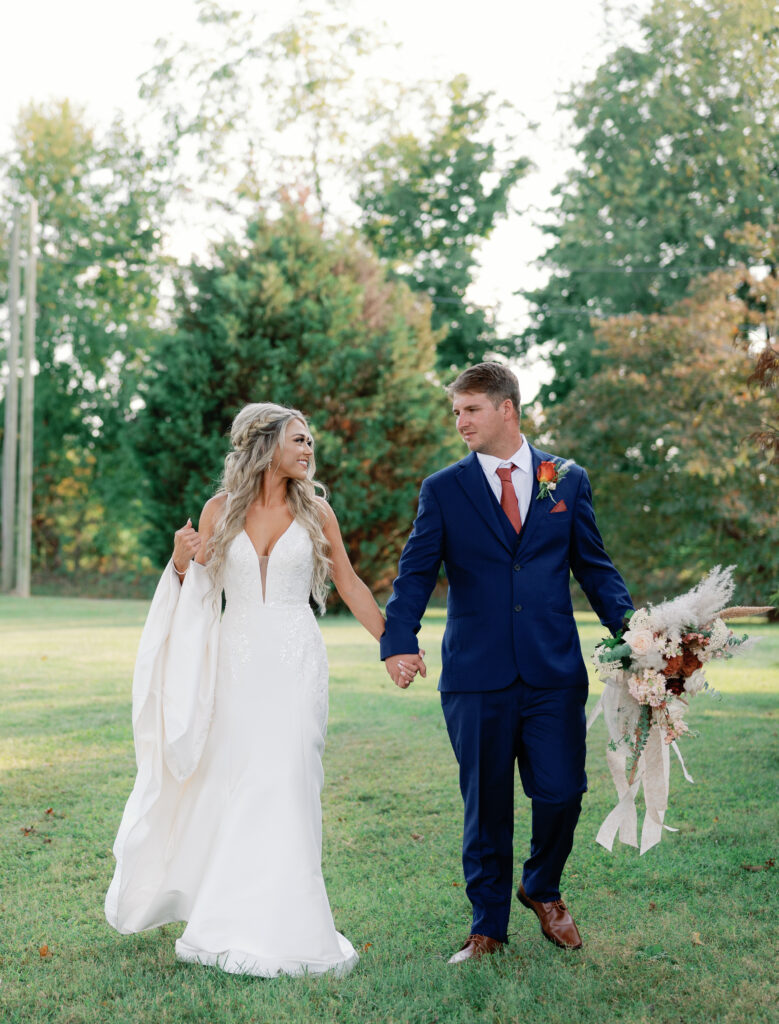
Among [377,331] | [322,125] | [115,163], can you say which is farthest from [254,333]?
[115,163]

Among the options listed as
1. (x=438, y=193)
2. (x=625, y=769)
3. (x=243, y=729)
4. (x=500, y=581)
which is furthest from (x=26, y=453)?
(x=625, y=769)

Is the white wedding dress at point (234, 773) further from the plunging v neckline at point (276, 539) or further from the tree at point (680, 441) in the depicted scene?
the tree at point (680, 441)

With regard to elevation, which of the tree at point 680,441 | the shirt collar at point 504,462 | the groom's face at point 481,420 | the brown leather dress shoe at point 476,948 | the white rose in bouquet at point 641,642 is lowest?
the brown leather dress shoe at point 476,948

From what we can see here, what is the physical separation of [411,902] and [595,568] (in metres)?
1.81

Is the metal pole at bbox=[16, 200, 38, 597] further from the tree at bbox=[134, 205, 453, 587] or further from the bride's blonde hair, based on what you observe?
the bride's blonde hair

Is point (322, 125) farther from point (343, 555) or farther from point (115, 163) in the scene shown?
point (343, 555)

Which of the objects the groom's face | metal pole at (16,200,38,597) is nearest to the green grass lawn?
the groom's face

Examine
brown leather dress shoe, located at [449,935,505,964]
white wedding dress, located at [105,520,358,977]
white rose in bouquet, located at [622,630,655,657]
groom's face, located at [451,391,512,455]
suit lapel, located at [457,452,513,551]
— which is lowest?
brown leather dress shoe, located at [449,935,505,964]

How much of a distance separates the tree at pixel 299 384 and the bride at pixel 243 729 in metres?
19.8

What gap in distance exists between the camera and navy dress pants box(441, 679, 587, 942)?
452 centimetres

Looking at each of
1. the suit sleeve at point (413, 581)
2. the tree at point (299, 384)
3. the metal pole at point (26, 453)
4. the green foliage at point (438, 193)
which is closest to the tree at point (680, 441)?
the tree at point (299, 384)

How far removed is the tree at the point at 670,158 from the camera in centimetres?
3120

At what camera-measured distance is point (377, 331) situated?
2672cm

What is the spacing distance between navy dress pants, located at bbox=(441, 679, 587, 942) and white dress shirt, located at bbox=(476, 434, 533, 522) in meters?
0.77
